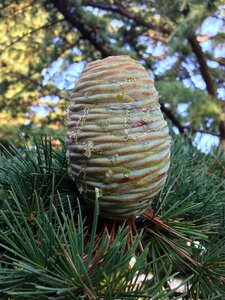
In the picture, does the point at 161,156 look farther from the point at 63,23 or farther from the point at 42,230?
the point at 63,23

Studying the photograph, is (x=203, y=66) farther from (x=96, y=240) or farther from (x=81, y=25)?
(x=96, y=240)

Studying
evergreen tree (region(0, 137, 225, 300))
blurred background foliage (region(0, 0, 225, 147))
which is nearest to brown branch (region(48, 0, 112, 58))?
blurred background foliage (region(0, 0, 225, 147))

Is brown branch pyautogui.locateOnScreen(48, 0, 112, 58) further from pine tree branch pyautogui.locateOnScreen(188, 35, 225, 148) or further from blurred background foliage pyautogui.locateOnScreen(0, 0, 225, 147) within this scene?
pine tree branch pyautogui.locateOnScreen(188, 35, 225, 148)

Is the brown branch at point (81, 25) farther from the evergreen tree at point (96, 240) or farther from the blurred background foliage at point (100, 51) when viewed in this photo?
the evergreen tree at point (96, 240)

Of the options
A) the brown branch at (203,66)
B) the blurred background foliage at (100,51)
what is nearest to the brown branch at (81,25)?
the blurred background foliage at (100,51)

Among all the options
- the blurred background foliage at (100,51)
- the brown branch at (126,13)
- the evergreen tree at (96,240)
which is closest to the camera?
the evergreen tree at (96,240)
